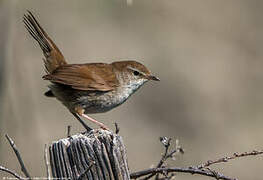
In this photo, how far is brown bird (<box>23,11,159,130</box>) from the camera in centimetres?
632

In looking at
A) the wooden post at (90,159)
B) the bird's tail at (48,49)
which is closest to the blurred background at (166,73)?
the bird's tail at (48,49)

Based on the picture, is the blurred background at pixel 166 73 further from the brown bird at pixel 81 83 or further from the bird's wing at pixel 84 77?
the bird's wing at pixel 84 77

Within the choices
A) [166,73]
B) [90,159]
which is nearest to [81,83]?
[90,159]

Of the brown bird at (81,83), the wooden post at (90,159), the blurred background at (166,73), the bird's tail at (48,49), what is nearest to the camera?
the wooden post at (90,159)

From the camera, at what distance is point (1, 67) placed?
274 inches

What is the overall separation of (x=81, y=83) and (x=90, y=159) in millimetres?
2682

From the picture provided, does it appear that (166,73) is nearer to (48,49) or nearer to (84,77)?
(48,49)

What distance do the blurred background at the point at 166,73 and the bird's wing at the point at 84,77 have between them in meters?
3.57

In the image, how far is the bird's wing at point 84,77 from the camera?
621 cm

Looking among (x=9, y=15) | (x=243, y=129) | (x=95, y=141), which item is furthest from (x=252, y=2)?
(x=95, y=141)

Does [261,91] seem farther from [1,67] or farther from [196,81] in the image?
[1,67]

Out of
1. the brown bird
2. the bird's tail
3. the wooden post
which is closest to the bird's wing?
the brown bird

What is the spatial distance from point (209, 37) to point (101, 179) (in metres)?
12.8

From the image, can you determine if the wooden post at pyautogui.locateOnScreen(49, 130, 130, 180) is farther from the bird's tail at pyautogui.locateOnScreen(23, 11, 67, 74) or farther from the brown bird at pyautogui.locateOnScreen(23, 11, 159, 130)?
the bird's tail at pyautogui.locateOnScreen(23, 11, 67, 74)
